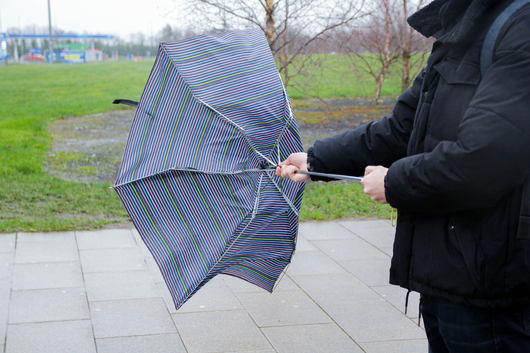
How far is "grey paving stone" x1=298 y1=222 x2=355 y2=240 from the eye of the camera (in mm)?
6426

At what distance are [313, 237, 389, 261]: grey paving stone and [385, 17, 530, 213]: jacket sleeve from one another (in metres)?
4.03

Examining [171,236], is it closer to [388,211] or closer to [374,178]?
[374,178]

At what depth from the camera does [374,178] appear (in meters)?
1.95

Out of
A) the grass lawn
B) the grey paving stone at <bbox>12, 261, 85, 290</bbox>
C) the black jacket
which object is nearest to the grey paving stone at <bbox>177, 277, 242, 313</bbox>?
the grey paving stone at <bbox>12, 261, 85, 290</bbox>

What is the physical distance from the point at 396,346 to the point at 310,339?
0.58m

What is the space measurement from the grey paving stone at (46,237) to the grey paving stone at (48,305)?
4.51ft

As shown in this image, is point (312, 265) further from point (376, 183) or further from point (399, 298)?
point (376, 183)

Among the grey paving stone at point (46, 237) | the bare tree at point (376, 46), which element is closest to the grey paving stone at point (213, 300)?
the grey paving stone at point (46, 237)

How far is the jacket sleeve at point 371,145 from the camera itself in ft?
7.51

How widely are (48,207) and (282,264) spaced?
5013 millimetres

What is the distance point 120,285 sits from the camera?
490cm

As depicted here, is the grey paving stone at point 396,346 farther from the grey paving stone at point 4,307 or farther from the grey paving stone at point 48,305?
the grey paving stone at point 4,307

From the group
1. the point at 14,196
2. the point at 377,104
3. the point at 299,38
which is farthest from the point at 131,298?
the point at 377,104

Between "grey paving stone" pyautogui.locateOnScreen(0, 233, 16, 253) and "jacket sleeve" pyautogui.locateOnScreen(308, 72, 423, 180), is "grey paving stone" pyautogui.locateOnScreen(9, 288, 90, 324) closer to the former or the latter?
"grey paving stone" pyautogui.locateOnScreen(0, 233, 16, 253)
